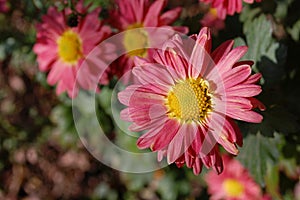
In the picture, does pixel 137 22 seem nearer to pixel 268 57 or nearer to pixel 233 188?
pixel 268 57

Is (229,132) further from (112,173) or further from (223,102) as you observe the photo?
(112,173)

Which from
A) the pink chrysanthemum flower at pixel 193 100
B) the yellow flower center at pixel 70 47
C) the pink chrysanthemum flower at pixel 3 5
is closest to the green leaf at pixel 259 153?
the pink chrysanthemum flower at pixel 193 100

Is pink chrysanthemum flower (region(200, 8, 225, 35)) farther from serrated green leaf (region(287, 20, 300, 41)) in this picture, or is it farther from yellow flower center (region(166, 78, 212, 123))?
yellow flower center (region(166, 78, 212, 123))

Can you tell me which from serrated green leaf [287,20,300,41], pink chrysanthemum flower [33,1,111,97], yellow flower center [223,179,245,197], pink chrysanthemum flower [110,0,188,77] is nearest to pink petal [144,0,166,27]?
pink chrysanthemum flower [110,0,188,77]

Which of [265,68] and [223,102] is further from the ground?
[223,102]

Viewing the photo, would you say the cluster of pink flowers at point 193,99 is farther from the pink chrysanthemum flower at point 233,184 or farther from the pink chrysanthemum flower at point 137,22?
the pink chrysanthemum flower at point 233,184

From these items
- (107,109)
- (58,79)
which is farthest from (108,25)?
(107,109)
